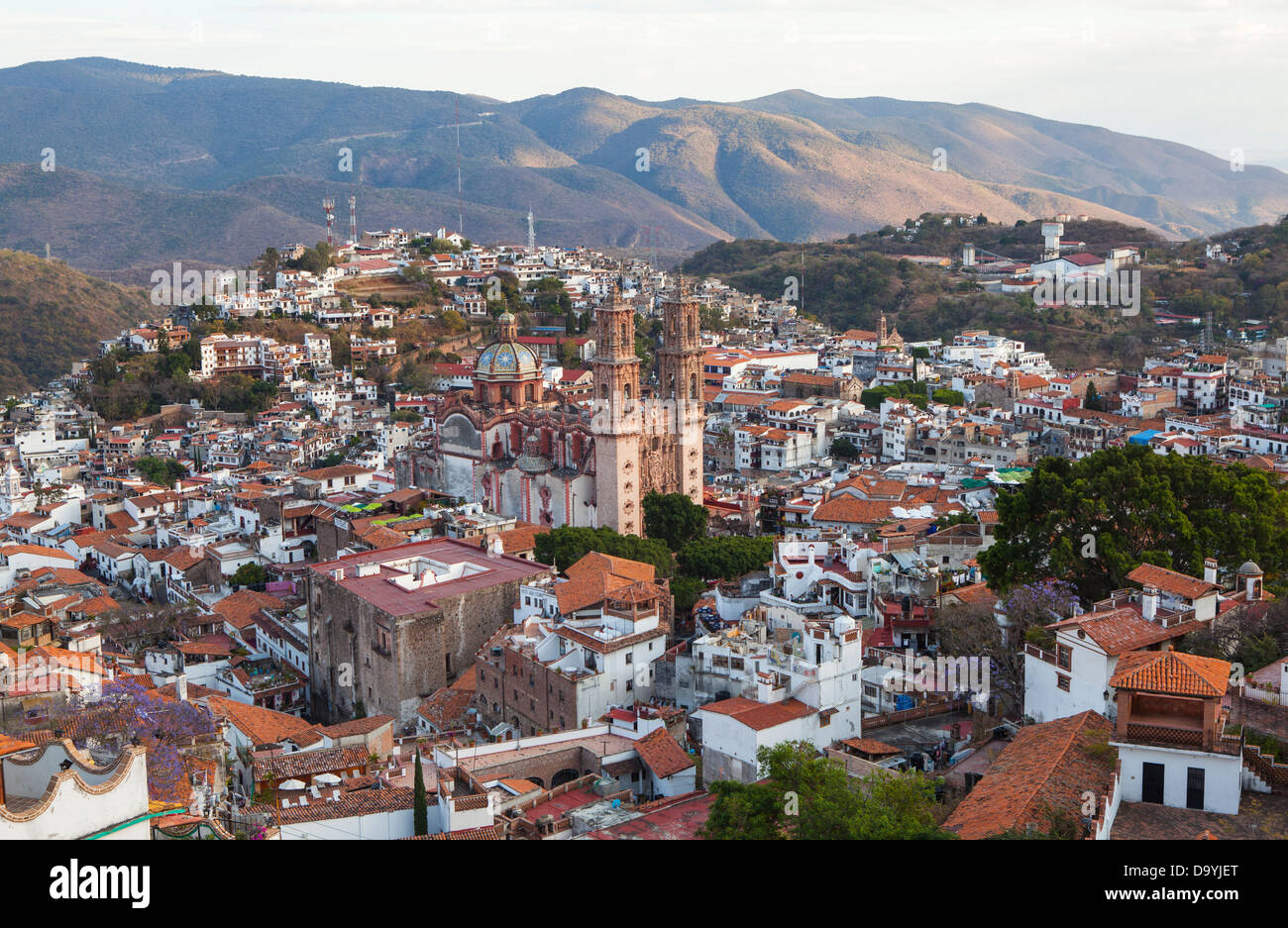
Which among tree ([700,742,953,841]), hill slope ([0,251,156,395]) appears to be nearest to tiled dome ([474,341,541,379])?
tree ([700,742,953,841])

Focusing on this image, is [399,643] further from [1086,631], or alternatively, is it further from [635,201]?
[635,201]

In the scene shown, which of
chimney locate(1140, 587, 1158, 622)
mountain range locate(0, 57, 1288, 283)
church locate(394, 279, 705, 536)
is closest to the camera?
chimney locate(1140, 587, 1158, 622)

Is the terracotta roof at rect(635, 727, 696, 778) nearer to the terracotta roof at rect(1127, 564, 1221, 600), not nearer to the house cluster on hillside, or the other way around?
the house cluster on hillside

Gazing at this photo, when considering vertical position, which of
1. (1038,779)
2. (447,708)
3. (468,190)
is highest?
(468,190)

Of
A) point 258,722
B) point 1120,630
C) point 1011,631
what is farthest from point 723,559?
point 1120,630

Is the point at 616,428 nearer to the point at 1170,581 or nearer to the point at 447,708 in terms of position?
the point at 447,708
